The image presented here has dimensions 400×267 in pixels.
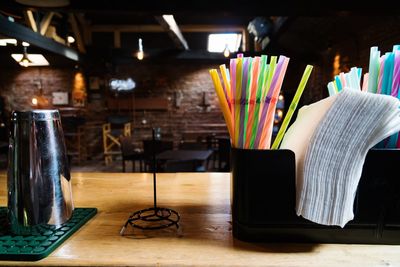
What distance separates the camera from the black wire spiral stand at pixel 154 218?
670mm

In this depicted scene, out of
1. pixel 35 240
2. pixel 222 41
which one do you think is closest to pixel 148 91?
pixel 222 41

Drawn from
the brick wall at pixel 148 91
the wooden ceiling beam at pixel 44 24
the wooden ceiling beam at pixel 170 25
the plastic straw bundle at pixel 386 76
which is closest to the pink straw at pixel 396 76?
the plastic straw bundle at pixel 386 76

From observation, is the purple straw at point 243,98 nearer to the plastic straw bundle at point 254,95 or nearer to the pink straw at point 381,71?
the plastic straw bundle at point 254,95

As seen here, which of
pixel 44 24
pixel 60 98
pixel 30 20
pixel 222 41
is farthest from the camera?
pixel 60 98

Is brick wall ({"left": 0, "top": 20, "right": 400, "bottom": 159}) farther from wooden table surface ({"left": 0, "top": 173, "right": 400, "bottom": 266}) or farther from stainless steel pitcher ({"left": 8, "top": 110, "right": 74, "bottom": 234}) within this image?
stainless steel pitcher ({"left": 8, "top": 110, "right": 74, "bottom": 234})

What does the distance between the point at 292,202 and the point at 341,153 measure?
13cm

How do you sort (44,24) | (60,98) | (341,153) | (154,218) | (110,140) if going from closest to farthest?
(341,153) → (154,218) → (44,24) → (60,98) → (110,140)

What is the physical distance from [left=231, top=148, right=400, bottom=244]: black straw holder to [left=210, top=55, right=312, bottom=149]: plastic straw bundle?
4cm

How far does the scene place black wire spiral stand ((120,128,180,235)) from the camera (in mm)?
670

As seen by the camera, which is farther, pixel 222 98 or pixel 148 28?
pixel 148 28

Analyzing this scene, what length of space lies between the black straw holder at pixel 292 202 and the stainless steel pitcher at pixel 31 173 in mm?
383

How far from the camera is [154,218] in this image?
720mm

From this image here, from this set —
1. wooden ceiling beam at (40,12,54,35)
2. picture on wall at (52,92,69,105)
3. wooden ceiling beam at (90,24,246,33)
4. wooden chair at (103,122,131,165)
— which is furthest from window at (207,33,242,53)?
picture on wall at (52,92,69,105)

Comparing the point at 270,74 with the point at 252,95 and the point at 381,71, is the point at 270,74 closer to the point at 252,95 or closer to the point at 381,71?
the point at 252,95
